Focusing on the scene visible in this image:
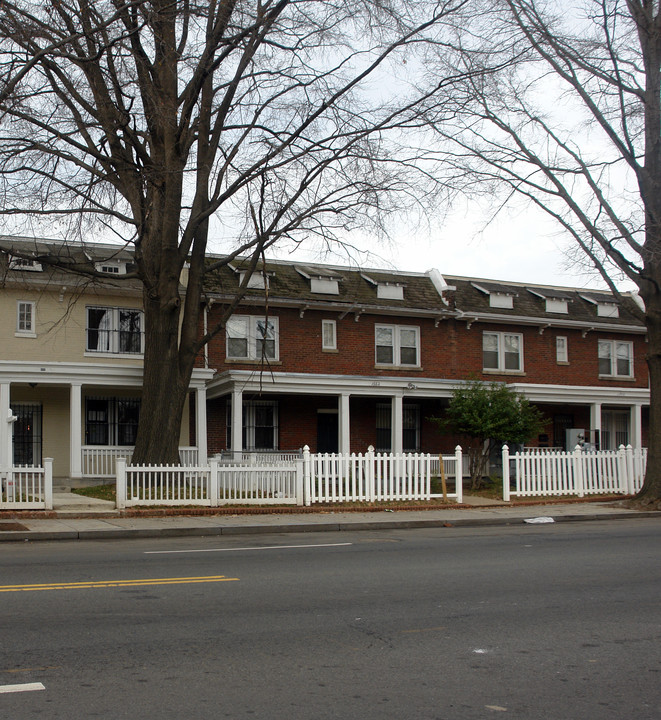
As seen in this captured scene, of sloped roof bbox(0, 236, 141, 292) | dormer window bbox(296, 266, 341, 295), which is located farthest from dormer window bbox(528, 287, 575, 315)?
sloped roof bbox(0, 236, 141, 292)

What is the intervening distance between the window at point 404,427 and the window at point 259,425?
3731 mm

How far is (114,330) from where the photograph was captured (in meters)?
26.1

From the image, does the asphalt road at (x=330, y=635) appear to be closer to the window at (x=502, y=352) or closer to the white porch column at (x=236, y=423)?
the white porch column at (x=236, y=423)

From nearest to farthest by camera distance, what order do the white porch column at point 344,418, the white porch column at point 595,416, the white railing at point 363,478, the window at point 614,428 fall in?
the white railing at point 363,478 → the white porch column at point 344,418 → the white porch column at point 595,416 → the window at point 614,428

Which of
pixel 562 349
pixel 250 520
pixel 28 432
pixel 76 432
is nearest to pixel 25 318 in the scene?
pixel 28 432

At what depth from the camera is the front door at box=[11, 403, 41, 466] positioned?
25375 millimetres

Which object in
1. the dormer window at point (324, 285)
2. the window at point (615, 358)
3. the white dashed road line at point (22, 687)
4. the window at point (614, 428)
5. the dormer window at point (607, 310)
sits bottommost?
the white dashed road line at point (22, 687)

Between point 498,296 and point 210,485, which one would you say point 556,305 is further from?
point 210,485

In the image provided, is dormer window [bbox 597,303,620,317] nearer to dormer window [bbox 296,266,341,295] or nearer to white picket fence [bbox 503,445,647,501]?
white picket fence [bbox 503,445,647,501]

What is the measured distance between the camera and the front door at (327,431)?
28.9m

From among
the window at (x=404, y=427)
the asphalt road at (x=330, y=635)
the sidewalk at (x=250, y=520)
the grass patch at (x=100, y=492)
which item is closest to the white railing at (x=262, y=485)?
the sidewalk at (x=250, y=520)

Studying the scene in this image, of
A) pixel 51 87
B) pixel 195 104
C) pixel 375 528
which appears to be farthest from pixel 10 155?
pixel 375 528

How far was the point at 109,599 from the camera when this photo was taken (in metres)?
8.33

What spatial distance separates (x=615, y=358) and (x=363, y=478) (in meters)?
17.0
